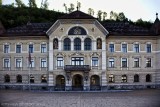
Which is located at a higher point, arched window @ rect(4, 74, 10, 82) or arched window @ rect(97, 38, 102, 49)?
arched window @ rect(97, 38, 102, 49)

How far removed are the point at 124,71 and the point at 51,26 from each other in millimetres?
14218

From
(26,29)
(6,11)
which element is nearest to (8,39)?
(26,29)

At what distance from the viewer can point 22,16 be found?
106 meters

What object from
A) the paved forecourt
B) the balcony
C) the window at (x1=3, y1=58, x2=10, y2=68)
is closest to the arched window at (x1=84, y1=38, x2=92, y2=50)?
the balcony

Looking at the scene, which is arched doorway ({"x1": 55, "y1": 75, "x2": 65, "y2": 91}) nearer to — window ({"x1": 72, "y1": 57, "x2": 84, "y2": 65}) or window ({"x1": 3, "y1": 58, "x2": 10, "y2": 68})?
window ({"x1": 72, "y1": 57, "x2": 84, "y2": 65})

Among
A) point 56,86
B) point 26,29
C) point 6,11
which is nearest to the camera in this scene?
point 56,86

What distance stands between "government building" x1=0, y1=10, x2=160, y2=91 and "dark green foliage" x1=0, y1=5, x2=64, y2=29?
3996 cm

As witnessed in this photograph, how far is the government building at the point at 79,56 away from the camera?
59.6 m

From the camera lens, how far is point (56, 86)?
196 ft

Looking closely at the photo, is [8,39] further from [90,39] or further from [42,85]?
[90,39]

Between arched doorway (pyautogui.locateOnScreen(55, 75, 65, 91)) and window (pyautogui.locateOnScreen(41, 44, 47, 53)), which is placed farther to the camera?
window (pyautogui.locateOnScreen(41, 44, 47, 53))

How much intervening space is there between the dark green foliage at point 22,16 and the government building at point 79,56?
40.0 meters

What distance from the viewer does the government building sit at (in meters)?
59.6

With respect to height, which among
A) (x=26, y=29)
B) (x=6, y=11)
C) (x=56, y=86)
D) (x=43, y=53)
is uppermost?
(x=6, y=11)
